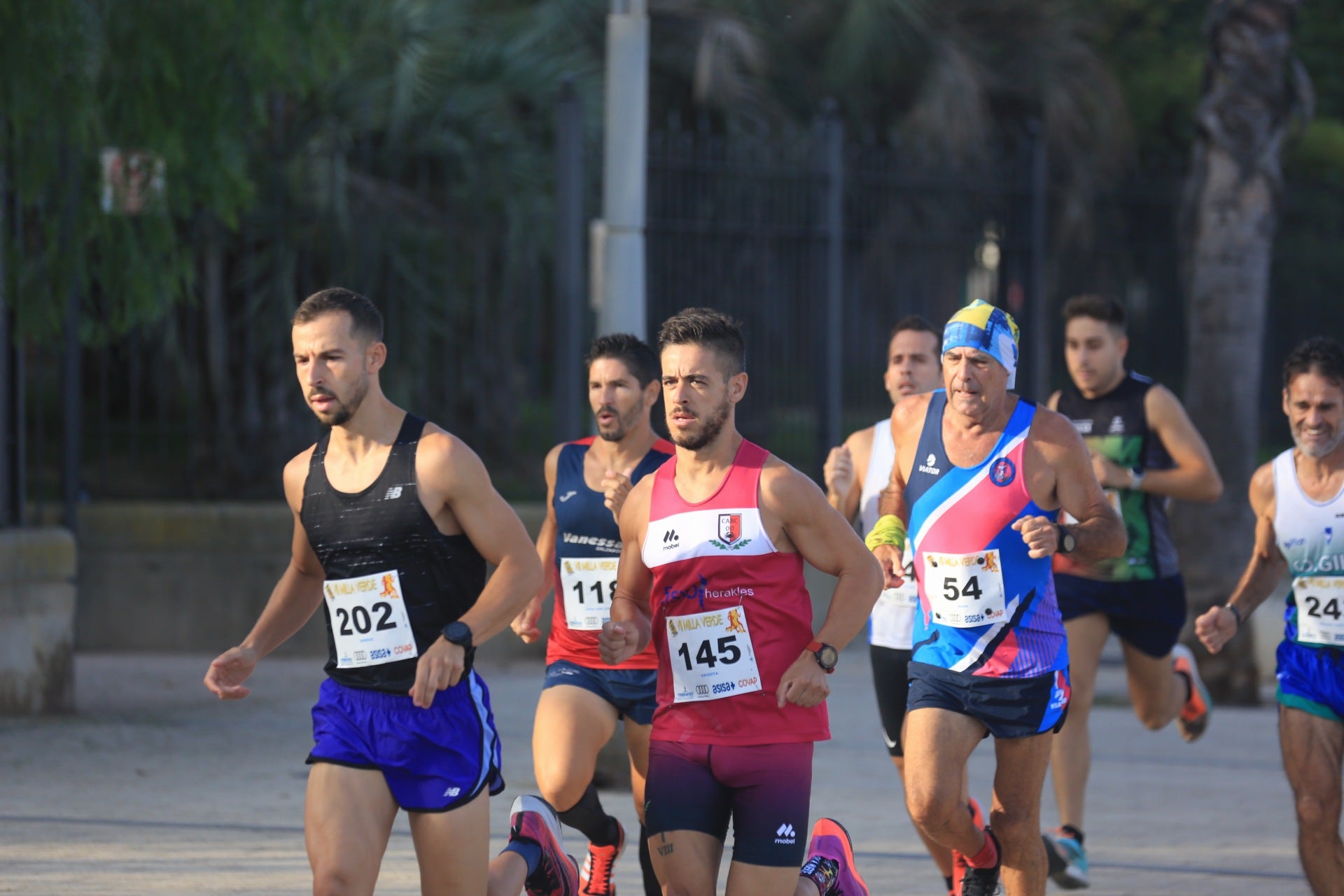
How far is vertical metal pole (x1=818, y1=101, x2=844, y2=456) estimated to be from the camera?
42.1ft

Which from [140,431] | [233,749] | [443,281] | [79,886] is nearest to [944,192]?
[443,281]

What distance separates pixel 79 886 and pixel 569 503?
213 cm

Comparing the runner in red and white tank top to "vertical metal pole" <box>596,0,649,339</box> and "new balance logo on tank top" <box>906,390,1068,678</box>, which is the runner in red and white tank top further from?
"vertical metal pole" <box>596,0,649,339</box>

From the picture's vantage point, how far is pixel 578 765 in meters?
5.87

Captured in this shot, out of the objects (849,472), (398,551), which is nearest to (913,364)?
(849,472)

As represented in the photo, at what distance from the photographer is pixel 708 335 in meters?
4.66

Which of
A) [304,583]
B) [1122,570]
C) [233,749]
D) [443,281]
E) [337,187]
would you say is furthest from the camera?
[443,281]

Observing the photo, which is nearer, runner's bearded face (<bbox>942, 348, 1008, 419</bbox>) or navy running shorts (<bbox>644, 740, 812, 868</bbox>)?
navy running shorts (<bbox>644, 740, 812, 868</bbox>)

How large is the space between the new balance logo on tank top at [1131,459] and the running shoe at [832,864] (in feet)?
7.42

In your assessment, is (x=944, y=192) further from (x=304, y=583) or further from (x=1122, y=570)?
(x=304, y=583)

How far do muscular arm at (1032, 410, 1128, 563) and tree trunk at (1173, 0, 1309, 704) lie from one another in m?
6.29

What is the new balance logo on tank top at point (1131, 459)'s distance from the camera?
734cm

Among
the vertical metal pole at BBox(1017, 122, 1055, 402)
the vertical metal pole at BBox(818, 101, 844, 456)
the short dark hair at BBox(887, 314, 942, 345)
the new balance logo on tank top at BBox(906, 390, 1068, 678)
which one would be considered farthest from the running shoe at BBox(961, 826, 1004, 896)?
the vertical metal pole at BBox(1017, 122, 1055, 402)

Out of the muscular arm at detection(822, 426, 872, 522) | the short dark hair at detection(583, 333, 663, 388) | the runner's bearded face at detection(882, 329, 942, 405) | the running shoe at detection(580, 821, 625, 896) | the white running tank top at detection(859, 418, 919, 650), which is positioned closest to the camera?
the running shoe at detection(580, 821, 625, 896)
